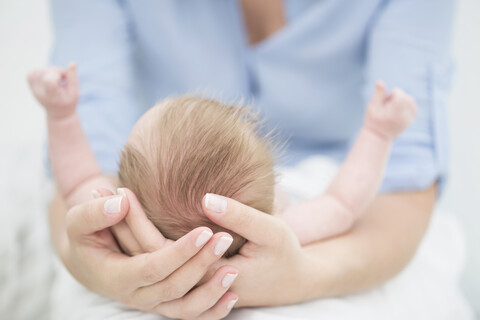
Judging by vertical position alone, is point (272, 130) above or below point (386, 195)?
above

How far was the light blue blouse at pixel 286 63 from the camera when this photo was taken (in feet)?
2.41

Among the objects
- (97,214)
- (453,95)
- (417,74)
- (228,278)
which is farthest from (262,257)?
(453,95)

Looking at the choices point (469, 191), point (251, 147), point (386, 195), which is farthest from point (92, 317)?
point (469, 191)

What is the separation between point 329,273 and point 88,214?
0.27 m

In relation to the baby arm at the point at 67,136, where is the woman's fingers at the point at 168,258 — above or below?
below

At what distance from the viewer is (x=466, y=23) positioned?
1492 mm

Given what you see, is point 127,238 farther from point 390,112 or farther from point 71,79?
point 390,112

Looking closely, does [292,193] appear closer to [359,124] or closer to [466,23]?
[359,124]

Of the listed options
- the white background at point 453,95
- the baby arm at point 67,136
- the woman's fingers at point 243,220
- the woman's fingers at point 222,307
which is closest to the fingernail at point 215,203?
the woman's fingers at point 243,220

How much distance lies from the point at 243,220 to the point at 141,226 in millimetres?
95

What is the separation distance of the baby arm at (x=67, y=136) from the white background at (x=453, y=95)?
2.68ft

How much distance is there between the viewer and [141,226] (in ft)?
1.35

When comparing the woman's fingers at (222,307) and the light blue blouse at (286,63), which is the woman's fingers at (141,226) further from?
the light blue blouse at (286,63)

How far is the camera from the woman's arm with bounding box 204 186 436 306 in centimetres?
41
